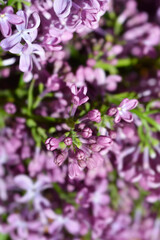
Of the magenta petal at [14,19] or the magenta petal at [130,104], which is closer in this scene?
the magenta petal at [14,19]

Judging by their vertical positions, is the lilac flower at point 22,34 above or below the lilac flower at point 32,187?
above

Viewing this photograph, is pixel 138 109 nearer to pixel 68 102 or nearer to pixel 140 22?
pixel 68 102

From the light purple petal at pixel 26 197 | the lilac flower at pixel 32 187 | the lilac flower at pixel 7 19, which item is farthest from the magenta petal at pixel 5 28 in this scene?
the light purple petal at pixel 26 197

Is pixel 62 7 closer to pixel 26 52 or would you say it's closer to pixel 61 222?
pixel 26 52

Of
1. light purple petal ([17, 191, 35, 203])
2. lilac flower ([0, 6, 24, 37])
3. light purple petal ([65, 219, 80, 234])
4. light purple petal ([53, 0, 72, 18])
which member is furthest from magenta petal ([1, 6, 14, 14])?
light purple petal ([65, 219, 80, 234])

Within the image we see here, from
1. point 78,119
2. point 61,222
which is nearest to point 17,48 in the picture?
point 78,119

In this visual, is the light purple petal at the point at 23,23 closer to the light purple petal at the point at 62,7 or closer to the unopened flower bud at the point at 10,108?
the light purple petal at the point at 62,7
